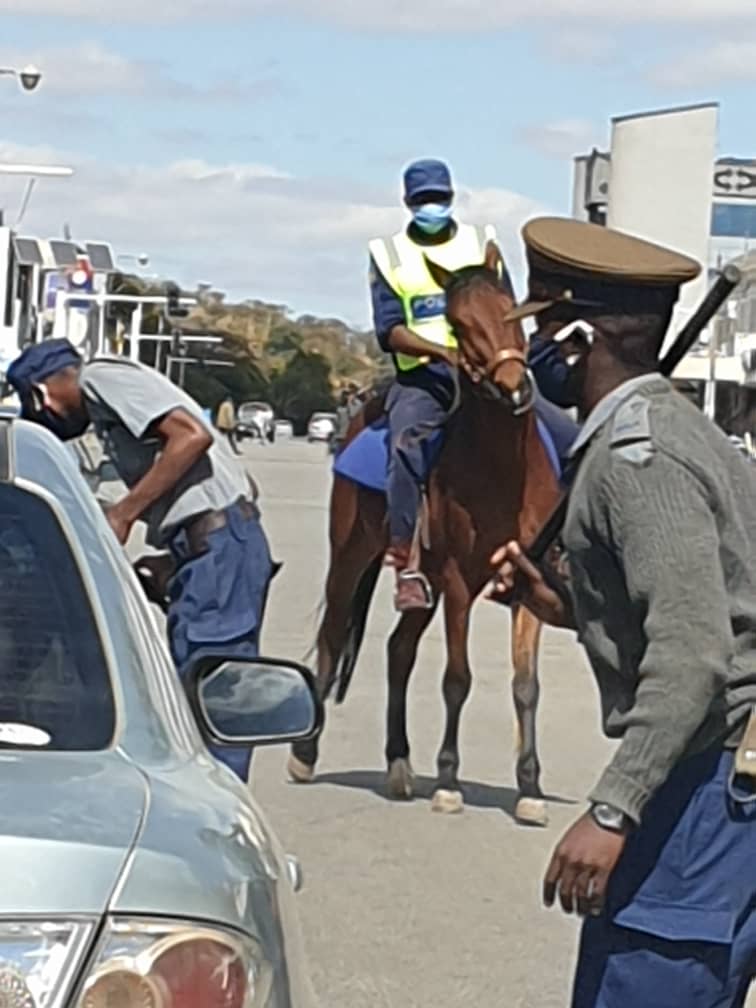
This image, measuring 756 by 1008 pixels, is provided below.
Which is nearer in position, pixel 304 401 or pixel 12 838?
pixel 12 838

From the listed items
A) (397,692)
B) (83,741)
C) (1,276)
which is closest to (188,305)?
(1,276)

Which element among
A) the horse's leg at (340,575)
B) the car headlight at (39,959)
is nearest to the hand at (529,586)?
the car headlight at (39,959)

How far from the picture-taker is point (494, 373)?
32.8ft

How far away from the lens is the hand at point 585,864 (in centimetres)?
413

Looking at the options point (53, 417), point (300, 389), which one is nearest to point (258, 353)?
point (300, 389)

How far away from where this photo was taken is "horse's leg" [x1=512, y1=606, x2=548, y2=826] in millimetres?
10258

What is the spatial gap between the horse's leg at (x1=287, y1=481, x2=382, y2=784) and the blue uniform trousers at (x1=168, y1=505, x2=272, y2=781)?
2.96 meters

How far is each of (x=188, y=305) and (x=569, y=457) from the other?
5470cm

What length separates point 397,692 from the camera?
11008mm

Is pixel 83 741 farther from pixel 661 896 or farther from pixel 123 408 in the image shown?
pixel 123 408

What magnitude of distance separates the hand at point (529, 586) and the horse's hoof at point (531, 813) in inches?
192

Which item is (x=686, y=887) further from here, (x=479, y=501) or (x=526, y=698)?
(x=526, y=698)

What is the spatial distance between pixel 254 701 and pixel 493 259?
5.75 m

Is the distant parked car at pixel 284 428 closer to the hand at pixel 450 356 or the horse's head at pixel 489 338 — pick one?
the hand at pixel 450 356
